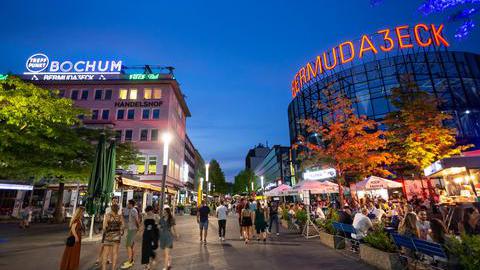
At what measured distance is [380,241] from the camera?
7.45m

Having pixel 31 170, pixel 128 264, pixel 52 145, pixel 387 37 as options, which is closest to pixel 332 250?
pixel 128 264

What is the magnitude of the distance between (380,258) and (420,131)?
1649 cm

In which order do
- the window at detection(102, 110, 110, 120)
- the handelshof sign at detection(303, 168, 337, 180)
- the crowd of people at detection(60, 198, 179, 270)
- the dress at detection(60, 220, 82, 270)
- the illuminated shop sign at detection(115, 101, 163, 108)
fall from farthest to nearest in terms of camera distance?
the illuminated shop sign at detection(115, 101, 163, 108)
the window at detection(102, 110, 110, 120)
the handelshof sign at detection(303, 168, 337, 180)
the crowd of people at detection(60, 198, 179, 270)
the dress at detection(60, 220, 82, 270)

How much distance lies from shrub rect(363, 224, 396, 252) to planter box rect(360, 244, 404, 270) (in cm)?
14

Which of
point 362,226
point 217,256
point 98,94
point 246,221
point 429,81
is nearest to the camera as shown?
point 362,226

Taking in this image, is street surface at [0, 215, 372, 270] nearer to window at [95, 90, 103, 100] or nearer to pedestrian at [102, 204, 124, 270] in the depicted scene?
pedestrian at [102, 204, 124, 270]

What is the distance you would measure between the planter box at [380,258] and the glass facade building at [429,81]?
2802 centimetres

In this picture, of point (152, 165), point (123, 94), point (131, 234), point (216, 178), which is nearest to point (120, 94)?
point (123, 94)

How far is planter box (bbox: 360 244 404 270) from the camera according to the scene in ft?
22.5

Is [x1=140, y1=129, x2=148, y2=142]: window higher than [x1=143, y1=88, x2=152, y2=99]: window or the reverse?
the reverse

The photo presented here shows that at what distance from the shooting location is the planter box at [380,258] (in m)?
6.86

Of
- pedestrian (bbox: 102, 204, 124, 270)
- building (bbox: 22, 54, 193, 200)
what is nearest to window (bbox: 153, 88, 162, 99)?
building (bbox: 22, 54, 193, 200)

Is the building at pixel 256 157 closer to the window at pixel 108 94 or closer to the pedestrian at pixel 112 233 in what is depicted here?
the window at pixel 108 94

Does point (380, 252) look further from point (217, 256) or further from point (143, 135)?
point (143, 135)
